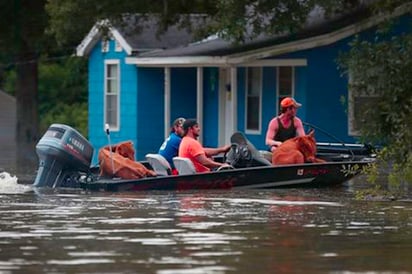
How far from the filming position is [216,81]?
32844mm

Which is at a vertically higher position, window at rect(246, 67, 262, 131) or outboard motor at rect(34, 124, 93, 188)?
window at rect(246, 67, 262, 131)

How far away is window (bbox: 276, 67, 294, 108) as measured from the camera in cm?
3027

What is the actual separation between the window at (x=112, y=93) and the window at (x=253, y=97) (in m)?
4.15

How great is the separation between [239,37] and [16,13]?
12.6m

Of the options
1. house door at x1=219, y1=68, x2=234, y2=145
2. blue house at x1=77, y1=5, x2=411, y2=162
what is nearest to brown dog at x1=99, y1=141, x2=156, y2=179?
blue house at x1=77, y1=5, x2=411, y2=162

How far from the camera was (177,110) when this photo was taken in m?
33.5

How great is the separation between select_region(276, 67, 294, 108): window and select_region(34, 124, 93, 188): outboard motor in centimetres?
959

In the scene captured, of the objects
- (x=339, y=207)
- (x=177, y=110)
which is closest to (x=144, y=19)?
(x=177, y=110)

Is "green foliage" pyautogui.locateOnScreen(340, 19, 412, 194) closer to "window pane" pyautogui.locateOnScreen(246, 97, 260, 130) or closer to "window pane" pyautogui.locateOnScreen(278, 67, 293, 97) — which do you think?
"window pane" pyautogui.locateOnScreen(278, 67, 293, 97)

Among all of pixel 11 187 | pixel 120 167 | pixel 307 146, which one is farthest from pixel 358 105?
pixel 11 187

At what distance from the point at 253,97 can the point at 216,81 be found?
156cm

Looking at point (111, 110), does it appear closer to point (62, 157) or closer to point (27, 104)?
point (27, 104)

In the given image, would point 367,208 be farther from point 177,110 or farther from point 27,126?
point 27,126

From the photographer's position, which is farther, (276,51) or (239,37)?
(276,51)
